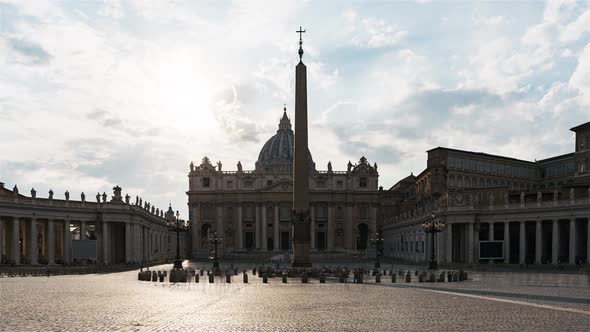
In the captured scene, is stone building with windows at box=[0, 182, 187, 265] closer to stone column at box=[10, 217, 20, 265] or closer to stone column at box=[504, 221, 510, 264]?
stone column at box=[10, 217, 20, 265]

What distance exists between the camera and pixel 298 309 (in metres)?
24.3

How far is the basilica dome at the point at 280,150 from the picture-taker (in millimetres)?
166000

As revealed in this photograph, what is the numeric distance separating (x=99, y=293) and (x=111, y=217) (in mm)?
48170

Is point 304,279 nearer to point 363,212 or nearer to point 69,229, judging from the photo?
point 69,229

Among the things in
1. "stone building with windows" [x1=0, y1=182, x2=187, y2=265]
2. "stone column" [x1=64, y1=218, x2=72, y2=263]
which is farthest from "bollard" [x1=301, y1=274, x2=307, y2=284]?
"stone column" [x1=64, y1=218, x2=72, y2=263]

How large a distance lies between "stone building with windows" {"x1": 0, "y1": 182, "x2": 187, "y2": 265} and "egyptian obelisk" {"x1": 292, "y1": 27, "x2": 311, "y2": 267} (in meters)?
21.2

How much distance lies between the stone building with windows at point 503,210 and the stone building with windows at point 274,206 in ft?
84.9

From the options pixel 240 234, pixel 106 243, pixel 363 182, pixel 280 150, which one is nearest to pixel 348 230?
pixel 363 182

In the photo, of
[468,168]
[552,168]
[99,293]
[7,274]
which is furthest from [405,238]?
[99,293]

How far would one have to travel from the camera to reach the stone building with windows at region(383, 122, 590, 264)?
2589 inches

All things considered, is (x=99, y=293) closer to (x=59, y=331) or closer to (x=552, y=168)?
(x=59, y=331)

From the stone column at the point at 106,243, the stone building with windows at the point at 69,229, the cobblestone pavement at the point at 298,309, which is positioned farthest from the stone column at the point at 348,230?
the cobblestone pavement at the point at 298,309

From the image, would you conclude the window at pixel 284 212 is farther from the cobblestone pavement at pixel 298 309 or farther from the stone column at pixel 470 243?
the cobblestone pavement at pixel 298 309

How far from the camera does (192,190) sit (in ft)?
444
